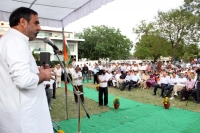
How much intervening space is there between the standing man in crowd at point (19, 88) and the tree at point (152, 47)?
2534cm

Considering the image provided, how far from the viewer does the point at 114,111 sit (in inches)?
266

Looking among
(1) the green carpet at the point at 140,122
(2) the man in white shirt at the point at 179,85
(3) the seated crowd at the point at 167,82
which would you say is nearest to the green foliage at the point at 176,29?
(3) the seated crowd at the point at 167,82

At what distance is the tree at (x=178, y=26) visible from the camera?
22.2 metres

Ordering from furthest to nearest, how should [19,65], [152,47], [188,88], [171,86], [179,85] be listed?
[152,47]
[171,86]
[179,85]
[188,88]
[19,65]

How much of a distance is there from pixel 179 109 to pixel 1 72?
22.6 feet

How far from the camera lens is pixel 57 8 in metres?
5.33

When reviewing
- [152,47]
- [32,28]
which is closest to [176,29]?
[152,47]

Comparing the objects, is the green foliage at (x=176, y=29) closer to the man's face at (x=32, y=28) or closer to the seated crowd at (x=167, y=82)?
the seated crowd at (x=167, y=82)

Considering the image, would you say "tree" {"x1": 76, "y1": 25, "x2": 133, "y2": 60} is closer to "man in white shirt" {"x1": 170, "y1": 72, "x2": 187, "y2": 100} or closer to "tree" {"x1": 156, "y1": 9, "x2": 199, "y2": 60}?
"tree" {"x1": 156, "y1": 9, "x2": 199, "y2": 60}

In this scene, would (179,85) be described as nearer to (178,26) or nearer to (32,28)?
(32,28)

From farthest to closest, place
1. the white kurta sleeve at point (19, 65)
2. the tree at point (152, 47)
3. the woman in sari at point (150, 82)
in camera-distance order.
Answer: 1. the tree at point (152, 47)
2. the woman in sari at point (150, 82)
3. the white kurta sleeve at point (19, 65)

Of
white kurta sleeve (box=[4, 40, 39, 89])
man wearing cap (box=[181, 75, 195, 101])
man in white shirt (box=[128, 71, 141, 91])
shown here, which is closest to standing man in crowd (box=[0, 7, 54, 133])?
white kurta sleeve (box=[4, 40, 39, 89])

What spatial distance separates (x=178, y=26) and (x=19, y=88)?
24.4 m

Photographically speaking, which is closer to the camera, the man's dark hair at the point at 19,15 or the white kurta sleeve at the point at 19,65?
the white kurta sleeve at the point at 19,65
